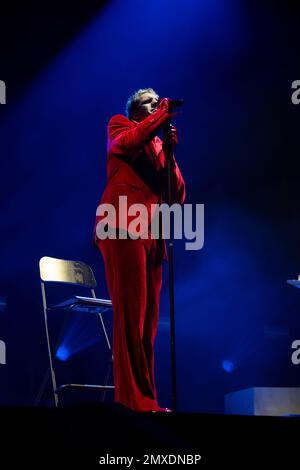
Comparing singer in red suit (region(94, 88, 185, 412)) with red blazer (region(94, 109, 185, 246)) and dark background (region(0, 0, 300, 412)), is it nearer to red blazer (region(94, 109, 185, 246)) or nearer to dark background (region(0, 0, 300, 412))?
red blazer (region(94, 109, 185, 246))

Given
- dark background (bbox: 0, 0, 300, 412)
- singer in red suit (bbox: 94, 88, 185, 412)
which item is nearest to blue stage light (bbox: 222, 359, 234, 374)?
dark background (bbox: 0, 0, 300, 412)

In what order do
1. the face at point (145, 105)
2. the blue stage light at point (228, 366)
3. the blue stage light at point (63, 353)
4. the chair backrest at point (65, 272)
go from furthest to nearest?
1. the blue stage light at point (228, 366)
2. the blue stage light at point (63, 353)
3. the chair backrest at point (65, 272)
4. the face at point (145, 105)

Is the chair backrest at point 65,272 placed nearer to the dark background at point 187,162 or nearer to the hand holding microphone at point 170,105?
the dark background at point 187,162

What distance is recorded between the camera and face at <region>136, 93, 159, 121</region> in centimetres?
338

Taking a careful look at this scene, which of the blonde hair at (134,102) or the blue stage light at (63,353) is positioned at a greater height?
the blonde hair at (134,102)

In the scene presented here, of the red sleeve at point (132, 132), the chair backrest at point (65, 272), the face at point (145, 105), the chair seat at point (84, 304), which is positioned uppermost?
the face at point (145, 105)

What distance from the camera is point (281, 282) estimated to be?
15.4 ft

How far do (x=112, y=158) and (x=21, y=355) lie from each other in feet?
4.93

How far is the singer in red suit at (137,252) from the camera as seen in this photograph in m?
2.91

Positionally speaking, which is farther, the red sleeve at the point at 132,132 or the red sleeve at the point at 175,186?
the red sleeve at the point at 175,186

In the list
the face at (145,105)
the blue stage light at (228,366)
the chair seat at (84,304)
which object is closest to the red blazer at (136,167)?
the face at (145,105)

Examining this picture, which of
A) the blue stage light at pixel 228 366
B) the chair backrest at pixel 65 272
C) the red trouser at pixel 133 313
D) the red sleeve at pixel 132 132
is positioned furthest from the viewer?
the blue stage light at pixel 228 366
